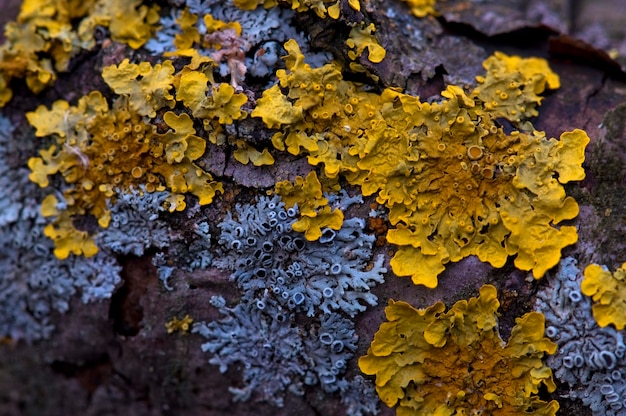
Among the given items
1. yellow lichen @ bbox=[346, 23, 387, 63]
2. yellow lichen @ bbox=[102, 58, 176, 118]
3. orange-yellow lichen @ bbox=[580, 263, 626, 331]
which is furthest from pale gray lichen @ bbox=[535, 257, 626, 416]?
yellow lichen @ bbox=[102, 58, 176, 118]

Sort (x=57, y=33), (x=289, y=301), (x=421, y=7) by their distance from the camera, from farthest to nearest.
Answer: (x=421, y=7) → (x=57, y=33) → (x=289, y=301)

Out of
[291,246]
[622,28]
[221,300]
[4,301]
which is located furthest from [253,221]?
[622,28]

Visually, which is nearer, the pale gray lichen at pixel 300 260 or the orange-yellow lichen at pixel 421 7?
the pale gray lichen at pixel 300 260

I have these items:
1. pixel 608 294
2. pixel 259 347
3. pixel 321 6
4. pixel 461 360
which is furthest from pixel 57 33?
pixel 608 294

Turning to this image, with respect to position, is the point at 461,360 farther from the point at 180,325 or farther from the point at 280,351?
the point at 180,325

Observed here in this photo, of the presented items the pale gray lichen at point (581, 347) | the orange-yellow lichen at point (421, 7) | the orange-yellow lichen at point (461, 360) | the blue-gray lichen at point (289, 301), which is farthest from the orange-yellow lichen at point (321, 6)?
the pale gray lichen at point (581, 347)

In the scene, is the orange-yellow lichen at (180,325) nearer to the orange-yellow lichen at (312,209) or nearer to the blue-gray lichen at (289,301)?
the blue-gray lichen at (289,301)

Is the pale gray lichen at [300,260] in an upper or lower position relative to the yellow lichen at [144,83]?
lower
